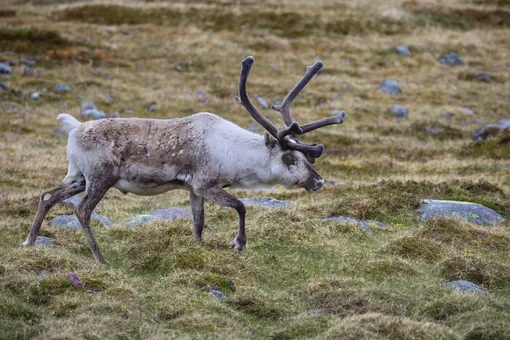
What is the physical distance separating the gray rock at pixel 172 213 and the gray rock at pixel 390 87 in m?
21.5

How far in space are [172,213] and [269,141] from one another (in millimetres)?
3742

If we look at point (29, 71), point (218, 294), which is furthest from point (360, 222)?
point (29, 71)

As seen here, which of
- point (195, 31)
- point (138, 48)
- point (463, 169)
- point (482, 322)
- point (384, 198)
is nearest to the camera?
point (482, 322)

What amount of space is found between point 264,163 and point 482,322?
4146mm

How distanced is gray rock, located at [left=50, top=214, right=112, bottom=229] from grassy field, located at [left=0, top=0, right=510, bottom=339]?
15.1 inches

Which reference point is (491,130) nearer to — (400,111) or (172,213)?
(400,111)

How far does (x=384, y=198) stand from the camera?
13773 millimetres

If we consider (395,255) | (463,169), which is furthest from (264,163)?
(463,169)

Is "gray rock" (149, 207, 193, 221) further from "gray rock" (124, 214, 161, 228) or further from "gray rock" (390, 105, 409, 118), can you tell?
"gray rock" (390, 105, 409, 118)

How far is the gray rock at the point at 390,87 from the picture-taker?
3307 centimetres

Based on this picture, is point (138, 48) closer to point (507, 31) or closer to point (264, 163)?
point (507, 31)

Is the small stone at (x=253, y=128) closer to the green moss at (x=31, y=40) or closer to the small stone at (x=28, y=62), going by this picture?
the small stone at (x=28, y=62)

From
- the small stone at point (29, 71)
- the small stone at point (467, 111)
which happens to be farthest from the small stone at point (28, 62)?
the small stone at point (467, 111)

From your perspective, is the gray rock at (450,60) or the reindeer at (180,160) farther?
the gray rock at (450,60)
